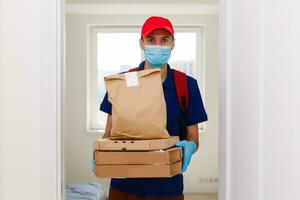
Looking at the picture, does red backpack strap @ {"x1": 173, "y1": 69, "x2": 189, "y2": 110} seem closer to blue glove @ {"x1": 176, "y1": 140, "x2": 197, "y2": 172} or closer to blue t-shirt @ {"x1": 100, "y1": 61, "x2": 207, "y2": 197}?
blue t-shirt @ {"x1": 100, "y1": 61, "x2": 207, "y2": 197}

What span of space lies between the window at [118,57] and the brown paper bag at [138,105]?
362 cm

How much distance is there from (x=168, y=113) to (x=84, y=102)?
11.0 ft

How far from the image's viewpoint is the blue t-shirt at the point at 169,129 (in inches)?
69.9

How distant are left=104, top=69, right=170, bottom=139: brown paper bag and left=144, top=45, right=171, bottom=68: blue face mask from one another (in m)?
0.32
